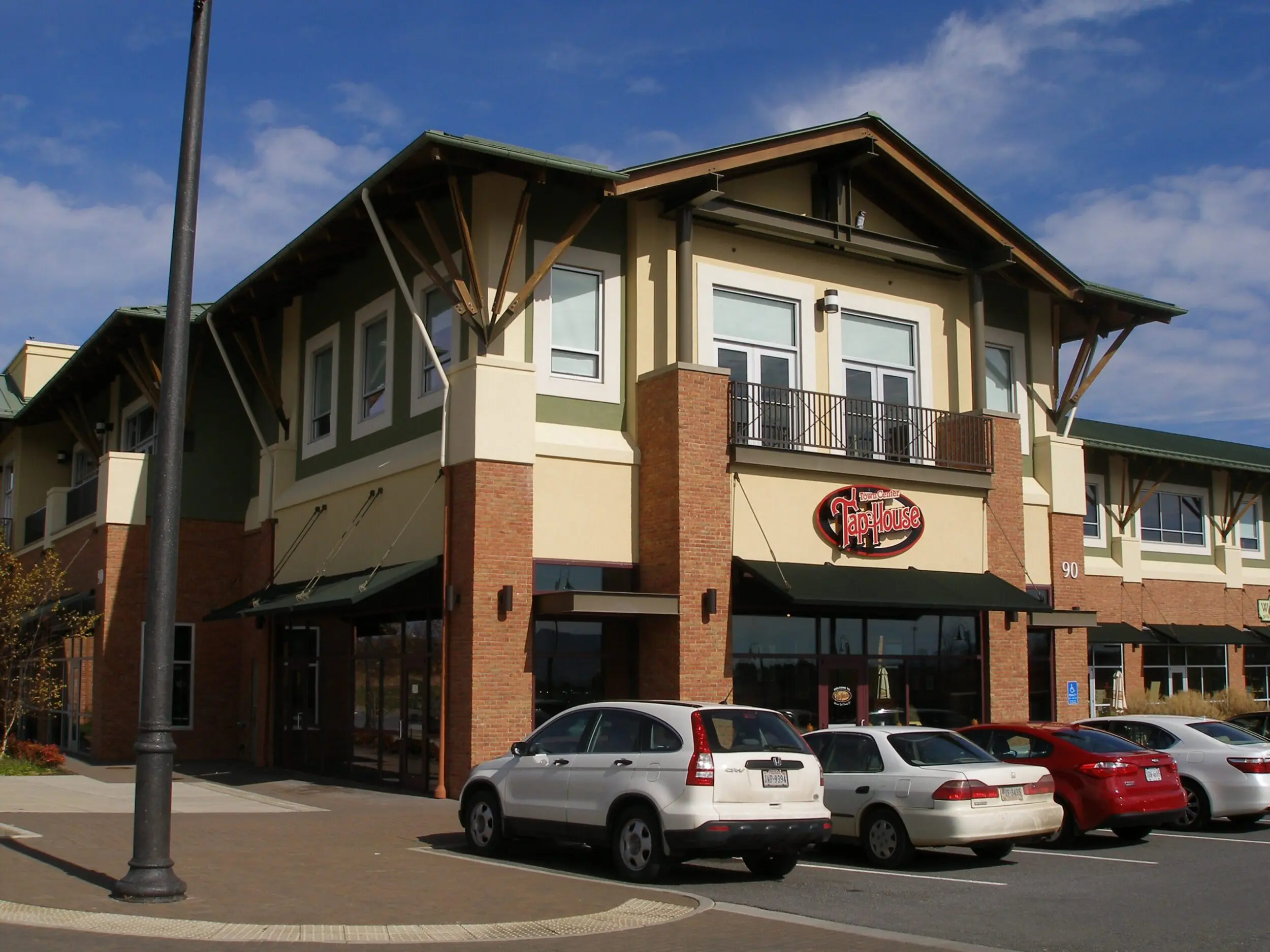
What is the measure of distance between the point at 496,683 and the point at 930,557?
25.9ft

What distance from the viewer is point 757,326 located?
21891 mm

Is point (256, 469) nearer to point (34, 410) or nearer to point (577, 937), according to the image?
point (34, 410)

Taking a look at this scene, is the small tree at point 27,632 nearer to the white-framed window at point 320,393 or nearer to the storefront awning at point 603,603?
the white-framed window at point 320,393

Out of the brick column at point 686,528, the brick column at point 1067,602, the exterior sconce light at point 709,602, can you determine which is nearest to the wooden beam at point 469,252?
the brick column at point 686,528

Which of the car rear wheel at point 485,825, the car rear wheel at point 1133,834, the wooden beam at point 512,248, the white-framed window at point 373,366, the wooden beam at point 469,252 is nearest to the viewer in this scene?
the car rear wheel at point 485,825

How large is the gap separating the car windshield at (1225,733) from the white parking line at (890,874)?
18.7 ft

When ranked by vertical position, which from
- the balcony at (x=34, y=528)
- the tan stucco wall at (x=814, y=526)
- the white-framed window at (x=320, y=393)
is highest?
the white-framed window at (x=320, y=393)

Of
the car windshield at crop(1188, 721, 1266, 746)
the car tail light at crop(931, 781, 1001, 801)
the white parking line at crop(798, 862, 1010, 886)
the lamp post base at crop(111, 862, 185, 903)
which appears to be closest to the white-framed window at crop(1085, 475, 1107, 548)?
the car windshield at crop(1188, 721, 1266, 746)

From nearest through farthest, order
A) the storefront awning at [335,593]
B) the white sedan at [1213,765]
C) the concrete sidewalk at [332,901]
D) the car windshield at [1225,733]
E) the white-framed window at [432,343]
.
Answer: the concrete sidewalk at [332,901] < the white sedan at [1213,765] < the car windshield at [1225,733] < the storefront awning at [335,593] < the white-framed window at [432,343]

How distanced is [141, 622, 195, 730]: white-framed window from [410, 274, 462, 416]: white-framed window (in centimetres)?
916

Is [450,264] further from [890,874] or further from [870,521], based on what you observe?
[890,874]

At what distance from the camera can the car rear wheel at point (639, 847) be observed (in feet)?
38.7

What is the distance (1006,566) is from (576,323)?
8710 mm

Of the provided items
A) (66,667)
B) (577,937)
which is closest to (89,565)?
(66,667)
